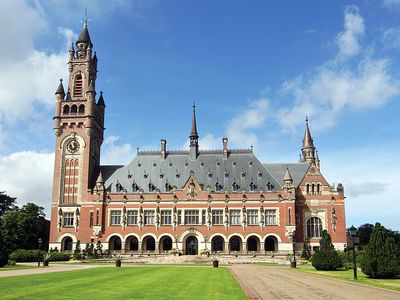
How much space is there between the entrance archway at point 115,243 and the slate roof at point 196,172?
9.29 meters

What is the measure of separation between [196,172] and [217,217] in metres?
10.1

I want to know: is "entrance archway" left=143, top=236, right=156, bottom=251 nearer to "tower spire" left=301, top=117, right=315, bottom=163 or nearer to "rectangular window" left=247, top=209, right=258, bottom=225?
"rectangular window" left=247, top=209, right=258, bottom=225

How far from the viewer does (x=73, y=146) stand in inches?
3295

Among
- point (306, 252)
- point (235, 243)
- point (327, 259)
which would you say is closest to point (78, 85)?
point (235, 243)

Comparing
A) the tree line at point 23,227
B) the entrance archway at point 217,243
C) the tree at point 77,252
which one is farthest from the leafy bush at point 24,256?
the entrance archway at point 217,243

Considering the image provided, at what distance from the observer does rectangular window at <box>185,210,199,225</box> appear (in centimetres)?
7906

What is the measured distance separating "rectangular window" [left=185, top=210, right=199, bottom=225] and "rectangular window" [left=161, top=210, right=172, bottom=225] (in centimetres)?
326

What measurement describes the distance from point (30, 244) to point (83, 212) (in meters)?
12.9

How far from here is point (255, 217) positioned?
7869 centimetres

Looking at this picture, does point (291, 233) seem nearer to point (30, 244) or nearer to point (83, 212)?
point (83, 212)

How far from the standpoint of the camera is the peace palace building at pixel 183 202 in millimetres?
77981

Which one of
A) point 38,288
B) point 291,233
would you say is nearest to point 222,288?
point 38,288

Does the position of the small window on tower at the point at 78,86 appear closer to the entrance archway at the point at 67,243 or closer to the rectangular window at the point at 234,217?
the entrance archway at the point at 67,243

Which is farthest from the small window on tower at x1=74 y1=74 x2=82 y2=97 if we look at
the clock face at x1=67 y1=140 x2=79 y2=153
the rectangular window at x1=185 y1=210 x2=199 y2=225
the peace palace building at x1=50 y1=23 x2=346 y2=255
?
the rectangular window at x1=185 y1=210 x2=199 y2=225
